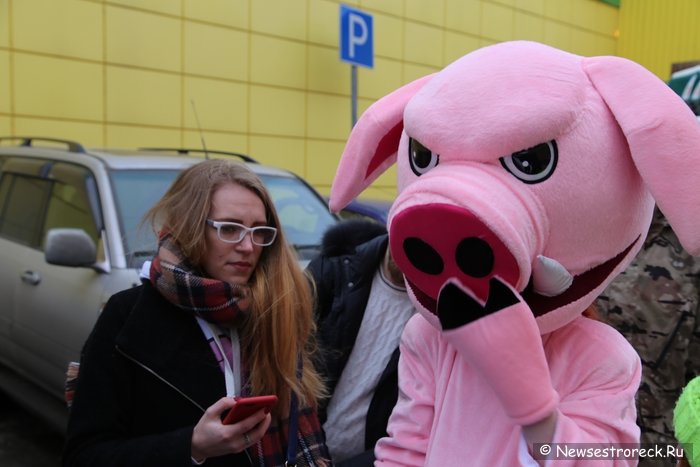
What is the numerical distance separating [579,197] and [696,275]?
1059 millimetres

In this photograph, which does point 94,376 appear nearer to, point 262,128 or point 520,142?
point 520,142

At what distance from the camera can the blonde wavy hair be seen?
1979mm

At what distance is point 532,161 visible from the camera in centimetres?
133

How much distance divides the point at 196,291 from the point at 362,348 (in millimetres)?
592

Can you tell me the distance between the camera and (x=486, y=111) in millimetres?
1340

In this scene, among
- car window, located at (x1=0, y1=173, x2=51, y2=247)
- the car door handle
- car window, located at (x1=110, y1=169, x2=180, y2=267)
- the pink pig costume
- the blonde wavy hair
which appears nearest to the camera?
the pink pig costume

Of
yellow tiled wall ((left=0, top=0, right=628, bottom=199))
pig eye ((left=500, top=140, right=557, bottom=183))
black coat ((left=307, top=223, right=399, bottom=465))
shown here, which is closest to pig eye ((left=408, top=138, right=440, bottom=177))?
pig eye ((left=500, top=140, right=557, bottom=183))

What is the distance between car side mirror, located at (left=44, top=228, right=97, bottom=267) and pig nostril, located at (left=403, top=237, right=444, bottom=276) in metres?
2.95

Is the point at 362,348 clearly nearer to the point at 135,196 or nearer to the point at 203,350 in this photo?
the point at 203,350

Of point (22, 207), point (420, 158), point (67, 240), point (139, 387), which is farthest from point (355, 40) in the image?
point (420, 158)

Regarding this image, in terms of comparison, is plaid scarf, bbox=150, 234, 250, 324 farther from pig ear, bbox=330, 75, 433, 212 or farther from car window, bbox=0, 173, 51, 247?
car window, bbox=0, 173, 51, 247

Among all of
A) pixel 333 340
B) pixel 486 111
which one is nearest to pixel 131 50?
pixel 333 340

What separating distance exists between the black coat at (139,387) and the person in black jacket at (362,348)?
38cm

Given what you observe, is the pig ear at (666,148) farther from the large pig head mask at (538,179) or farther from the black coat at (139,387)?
the black coat at (139,387)
